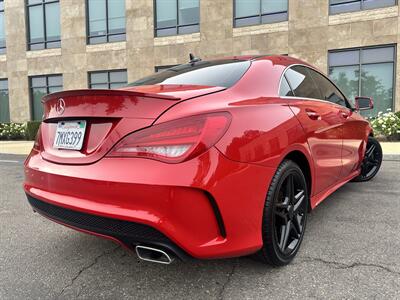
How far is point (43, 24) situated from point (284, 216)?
67.9ft

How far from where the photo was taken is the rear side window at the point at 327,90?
12.4ft

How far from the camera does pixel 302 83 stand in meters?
3.36

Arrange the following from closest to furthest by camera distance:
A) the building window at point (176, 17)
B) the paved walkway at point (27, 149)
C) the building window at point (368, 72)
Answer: the paved walkway at point (27, 149), the building window at point (368, 72), the building window at point (176, 17)

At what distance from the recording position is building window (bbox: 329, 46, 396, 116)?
44.9ft

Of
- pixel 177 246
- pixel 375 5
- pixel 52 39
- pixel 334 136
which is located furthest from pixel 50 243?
pixel 52 39

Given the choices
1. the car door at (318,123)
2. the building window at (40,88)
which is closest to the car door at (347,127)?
the car door at (318,123)

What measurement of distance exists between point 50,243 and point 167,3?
15.4 m

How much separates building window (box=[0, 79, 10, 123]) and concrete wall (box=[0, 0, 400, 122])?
25.1 inches

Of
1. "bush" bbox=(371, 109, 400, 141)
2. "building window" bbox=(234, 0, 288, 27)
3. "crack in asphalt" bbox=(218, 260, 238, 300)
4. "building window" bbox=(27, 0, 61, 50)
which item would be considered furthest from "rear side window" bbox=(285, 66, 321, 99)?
"building window" bbox=(27, 0, 61, 50)

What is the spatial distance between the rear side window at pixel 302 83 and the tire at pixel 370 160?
2.15 meters

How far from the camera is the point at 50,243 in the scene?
335 centimetres

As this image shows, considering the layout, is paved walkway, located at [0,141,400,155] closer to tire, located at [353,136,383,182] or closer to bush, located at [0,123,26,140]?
tire, located at [353,136,383,182]

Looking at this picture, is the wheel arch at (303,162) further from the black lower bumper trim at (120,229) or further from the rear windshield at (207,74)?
the black lower bumper trim at (120,229)

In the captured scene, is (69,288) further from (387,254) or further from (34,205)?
(387,254)
